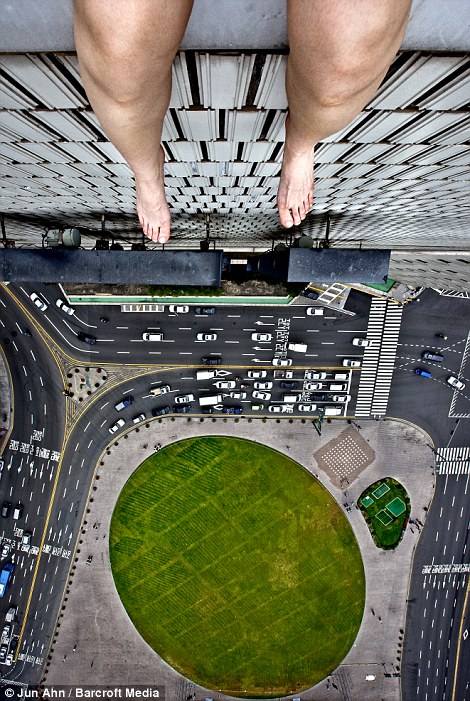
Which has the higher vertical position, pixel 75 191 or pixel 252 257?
pixel 75 191

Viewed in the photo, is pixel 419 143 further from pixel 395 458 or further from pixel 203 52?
pixel 395 458

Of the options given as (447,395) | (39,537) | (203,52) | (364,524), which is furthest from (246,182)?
(39,537)

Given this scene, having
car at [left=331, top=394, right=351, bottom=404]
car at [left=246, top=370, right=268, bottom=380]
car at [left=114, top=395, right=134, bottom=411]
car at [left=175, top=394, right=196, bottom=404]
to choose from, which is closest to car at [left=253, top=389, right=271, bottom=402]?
car at [left=246, top=370, right=268, bottom=380]

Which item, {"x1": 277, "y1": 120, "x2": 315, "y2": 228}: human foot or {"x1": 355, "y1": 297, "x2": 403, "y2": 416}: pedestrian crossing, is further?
{"x1": 355, "y1": 297, "x2": 403, "y2": 416}: pedestrian crossing

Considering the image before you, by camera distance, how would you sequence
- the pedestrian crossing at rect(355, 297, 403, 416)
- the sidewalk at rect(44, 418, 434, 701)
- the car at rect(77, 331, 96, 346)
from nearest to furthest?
the car at rect(77, 331, 96, 346) → the pedestrian crossing at rect(355, 297, 403, 416) → the sidewalk at rect(44, 418, 434, 701)

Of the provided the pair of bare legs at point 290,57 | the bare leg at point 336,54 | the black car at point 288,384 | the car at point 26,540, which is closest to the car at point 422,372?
the black car at point 288,384

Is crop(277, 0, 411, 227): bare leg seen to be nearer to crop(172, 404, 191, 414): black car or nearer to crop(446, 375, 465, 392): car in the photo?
crop(172, 404, 191, 414): black car
